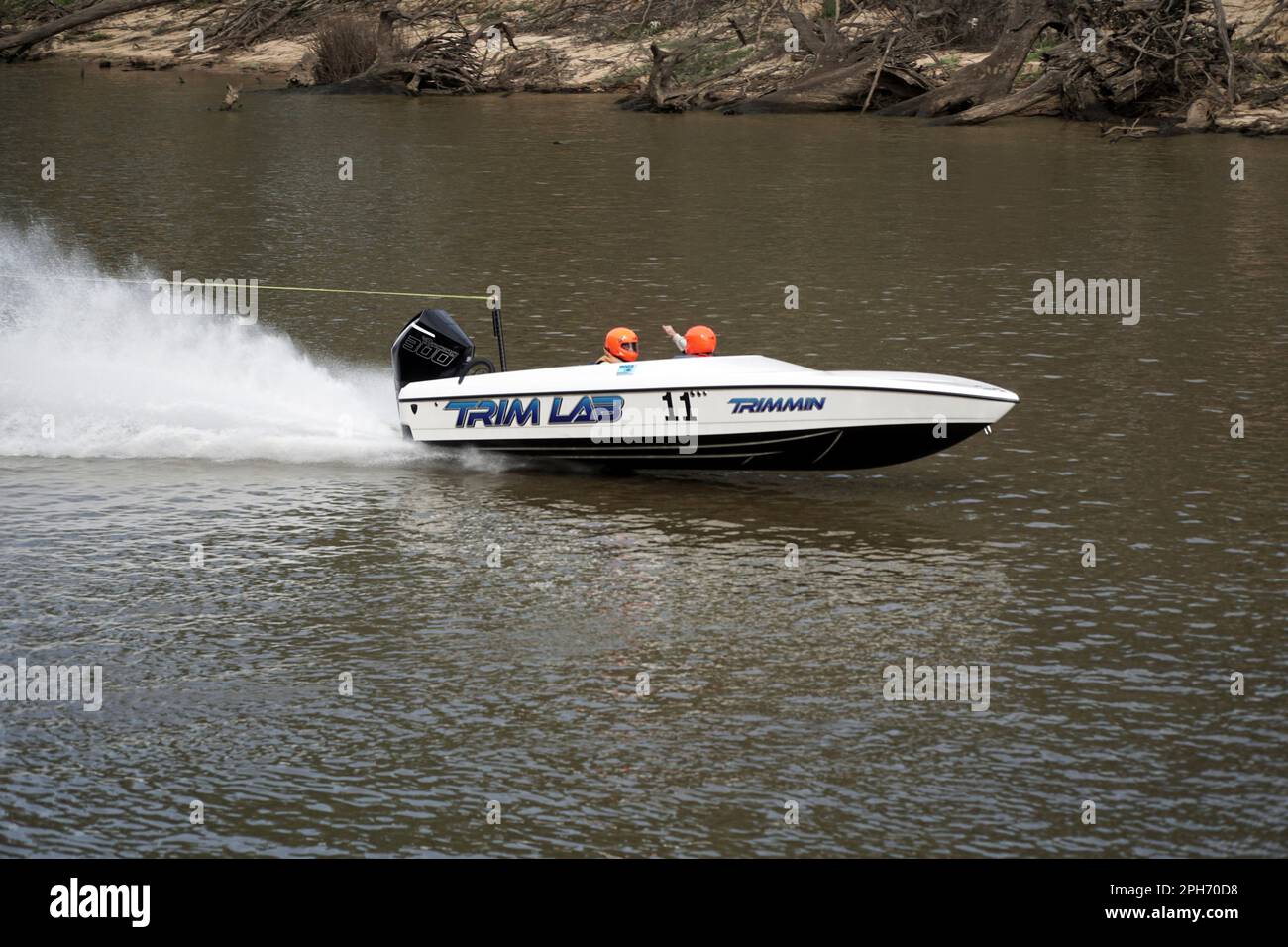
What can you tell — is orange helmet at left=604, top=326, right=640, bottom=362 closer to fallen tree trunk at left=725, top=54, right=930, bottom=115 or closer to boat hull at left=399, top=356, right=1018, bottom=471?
boat hull at left=399, top=356, right=1018, bottom=471

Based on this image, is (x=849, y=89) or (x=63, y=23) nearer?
(x=849, y=89)

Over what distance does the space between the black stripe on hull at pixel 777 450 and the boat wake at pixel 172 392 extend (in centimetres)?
178

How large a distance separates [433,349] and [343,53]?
1535 inches

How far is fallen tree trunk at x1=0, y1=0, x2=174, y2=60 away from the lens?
56031 millimetres

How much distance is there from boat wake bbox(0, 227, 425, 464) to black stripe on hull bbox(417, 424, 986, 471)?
1.78 meters

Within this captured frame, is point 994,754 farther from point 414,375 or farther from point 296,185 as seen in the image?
point 296,185

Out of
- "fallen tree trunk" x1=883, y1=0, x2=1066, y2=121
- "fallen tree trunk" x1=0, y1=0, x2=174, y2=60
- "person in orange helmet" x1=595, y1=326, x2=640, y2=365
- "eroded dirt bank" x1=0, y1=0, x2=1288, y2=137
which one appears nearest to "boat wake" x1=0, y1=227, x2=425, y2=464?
"person in orange helmet" x1=595, y1=326, x2=640, y2=365

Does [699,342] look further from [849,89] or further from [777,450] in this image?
[849,89]

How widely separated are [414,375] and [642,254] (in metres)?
10.6

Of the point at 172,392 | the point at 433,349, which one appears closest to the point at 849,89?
the point at 172,392

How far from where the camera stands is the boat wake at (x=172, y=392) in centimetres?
1545

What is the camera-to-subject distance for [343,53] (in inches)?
2016
